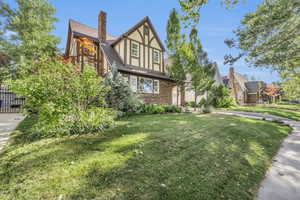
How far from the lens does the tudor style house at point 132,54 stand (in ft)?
40.1

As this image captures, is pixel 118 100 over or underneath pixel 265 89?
underneath

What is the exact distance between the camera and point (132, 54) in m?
13.1

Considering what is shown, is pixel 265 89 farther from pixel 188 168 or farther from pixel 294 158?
pixel 188 168

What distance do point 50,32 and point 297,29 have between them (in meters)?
18.5

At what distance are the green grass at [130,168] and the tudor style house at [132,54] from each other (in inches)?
337

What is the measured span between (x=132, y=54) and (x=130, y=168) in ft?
39.2

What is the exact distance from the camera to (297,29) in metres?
4.78

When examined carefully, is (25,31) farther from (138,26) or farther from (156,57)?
(156,57)

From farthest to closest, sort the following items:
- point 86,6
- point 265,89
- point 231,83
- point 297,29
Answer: point 265,89, point 231,83, point 86,6, point 297,29

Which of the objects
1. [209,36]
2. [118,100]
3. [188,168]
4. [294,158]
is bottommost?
[294,158]

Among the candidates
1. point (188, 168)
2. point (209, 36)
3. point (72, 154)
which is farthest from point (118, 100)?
point (209, 36)

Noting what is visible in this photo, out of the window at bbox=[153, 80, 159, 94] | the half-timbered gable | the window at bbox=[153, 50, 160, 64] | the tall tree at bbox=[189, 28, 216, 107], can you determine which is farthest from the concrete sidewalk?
the window at bbox=[153, 50, 160, 64]

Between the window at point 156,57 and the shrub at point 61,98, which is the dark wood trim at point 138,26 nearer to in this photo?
the window at point 156,57

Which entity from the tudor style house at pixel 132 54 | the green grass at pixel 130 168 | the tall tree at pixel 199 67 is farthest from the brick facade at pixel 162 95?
the green grass at pixel 130 168
